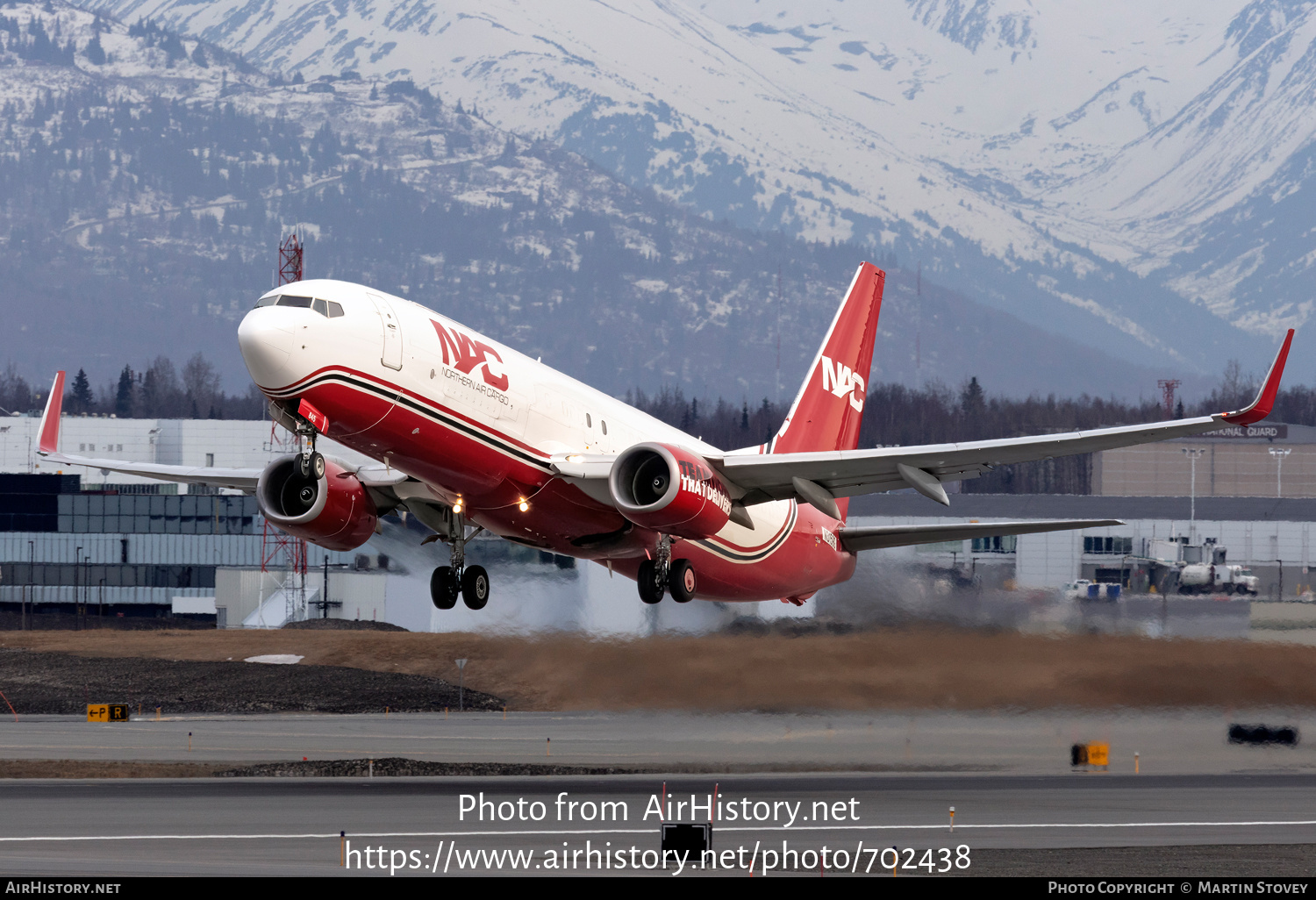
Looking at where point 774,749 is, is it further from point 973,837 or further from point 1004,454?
point 1004,454

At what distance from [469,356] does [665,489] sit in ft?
17.3

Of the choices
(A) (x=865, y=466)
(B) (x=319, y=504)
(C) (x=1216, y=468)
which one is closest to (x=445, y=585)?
(B) (x=319, y=504)

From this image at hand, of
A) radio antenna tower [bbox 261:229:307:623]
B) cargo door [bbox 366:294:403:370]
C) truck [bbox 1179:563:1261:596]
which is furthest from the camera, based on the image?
radio antenna tower [bbox 261:229:307:623]

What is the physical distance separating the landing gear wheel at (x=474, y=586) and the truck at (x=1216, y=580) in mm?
39945

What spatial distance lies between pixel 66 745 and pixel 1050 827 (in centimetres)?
3418

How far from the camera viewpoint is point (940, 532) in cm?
4200

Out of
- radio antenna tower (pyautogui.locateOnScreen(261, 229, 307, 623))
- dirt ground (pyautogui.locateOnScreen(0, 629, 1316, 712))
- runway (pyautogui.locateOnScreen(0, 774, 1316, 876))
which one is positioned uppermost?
radio antenna tower (pyautogui.locateOnScreen(261, 229, 307, 623))

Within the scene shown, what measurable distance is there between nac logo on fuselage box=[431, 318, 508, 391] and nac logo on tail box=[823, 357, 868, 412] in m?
16.2

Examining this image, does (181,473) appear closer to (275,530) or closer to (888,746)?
(888,746)

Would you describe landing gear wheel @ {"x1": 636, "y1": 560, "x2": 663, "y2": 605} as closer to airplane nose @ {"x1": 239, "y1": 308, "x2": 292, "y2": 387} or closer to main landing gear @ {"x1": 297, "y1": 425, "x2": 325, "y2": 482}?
main landing gear @ {"x1": 297, "y1": 425, "x2": 325, "y2": 482}

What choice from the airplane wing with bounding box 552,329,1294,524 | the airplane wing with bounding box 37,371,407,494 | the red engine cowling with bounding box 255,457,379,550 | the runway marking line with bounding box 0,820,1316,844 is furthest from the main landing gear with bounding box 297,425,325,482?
the runway marking line with bounding box 0,820,1316,844

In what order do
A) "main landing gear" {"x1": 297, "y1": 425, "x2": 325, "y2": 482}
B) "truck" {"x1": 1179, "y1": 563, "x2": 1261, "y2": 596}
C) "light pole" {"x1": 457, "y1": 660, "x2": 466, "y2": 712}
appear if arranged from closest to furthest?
"main landing gear" {"x1": 297, "y1": 425, "x2": 325, "y2": 482} → "light pole" {"x1": 457, "y1": 660, "x2": 466, "y2": 712} → "truck" {"x1": 1179, "y1": 563, "x2": 1261, "y2": 596}

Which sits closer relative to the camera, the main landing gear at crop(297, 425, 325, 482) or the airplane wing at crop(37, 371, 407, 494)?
the main landing gear at crop(297, 425, 325, 482)

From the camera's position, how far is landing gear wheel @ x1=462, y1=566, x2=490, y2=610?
39250 mm
